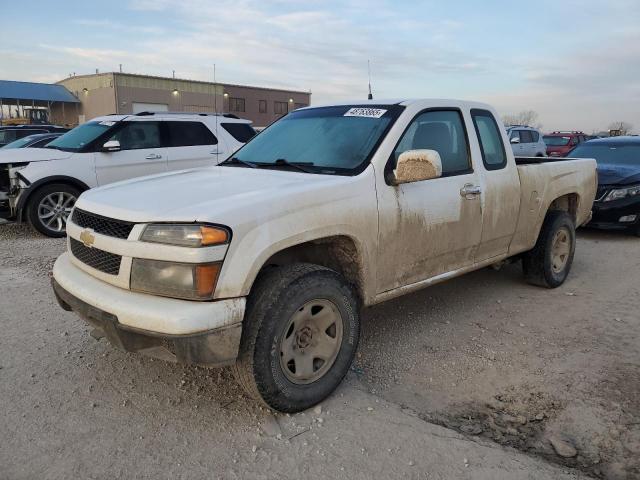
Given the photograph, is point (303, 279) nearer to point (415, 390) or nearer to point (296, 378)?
point (296, 378)

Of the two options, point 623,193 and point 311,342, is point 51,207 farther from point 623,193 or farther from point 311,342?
point 623,193

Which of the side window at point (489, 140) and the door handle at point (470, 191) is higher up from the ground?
the side window at point (489, 140)

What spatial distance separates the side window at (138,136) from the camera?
8.28 metres

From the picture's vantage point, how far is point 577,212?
5.70 m

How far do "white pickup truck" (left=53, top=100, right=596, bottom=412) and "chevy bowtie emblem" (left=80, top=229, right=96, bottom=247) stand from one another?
0.04ft

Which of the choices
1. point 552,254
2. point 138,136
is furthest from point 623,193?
point 138,136

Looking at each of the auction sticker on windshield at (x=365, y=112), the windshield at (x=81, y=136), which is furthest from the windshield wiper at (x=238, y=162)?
the windshield at (x=81, y=136)

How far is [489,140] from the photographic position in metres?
4.45

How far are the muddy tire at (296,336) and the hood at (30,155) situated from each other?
6.29 m

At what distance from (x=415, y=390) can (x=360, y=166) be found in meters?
1.49

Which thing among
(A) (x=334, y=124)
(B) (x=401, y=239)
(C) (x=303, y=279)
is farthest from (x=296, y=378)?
(A) (x=334, y=124)

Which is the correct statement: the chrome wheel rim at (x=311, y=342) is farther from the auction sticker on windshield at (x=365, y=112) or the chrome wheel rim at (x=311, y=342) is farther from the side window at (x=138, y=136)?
the side window at (x=138, y=136)

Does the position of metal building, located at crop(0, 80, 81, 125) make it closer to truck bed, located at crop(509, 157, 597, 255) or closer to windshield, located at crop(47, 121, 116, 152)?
windshield, located at crop(47, 121, 116, 152)

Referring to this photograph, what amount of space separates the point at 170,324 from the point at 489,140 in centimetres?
320
